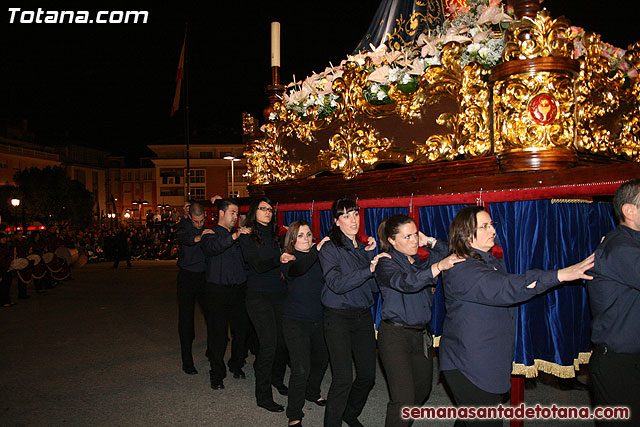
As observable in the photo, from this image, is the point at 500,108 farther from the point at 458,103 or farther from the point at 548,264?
the point at 548,264

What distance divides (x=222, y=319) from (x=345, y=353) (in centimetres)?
234

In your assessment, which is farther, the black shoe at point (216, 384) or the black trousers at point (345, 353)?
the black shoe at point (216, 384)

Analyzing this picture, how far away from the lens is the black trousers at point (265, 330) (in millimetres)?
5379

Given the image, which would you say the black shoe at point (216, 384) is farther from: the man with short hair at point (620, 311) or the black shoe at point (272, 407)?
the man with short hair at point (620, 311)

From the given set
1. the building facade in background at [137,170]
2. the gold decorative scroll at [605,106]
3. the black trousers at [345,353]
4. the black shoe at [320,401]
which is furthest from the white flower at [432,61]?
the building facade in background at [137,170]

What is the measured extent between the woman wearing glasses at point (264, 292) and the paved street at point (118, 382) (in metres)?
0.34

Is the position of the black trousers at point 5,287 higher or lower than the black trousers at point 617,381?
lower

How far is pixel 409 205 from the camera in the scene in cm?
491

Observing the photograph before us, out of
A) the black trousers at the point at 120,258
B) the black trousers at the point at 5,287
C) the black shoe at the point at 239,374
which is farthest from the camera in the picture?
the black trousers at the point at 120,258

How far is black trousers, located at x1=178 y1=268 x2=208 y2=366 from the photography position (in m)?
6.80

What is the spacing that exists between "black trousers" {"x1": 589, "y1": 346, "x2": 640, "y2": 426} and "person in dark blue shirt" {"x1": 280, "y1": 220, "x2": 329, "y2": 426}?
2386 mm

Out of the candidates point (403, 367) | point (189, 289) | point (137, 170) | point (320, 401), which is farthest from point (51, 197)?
point (403, 367)

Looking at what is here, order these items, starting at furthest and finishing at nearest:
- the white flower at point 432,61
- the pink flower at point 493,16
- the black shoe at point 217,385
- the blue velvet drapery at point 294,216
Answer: the blue velvet drapery at point 294,216 → the black shoe at point 217,385 → the white flower at point 432,61 → the pink flower at point 493,16

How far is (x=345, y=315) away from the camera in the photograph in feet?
14.4
